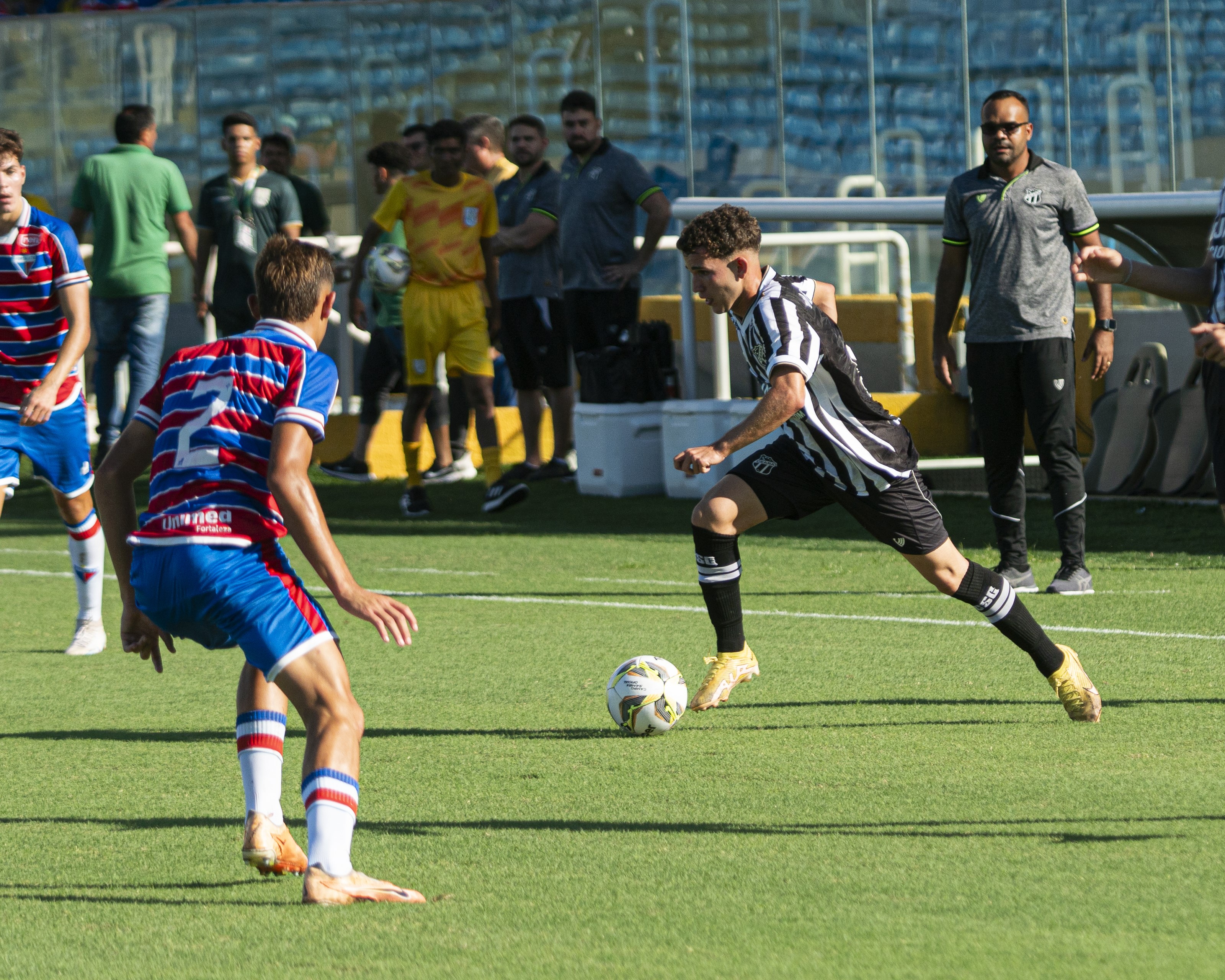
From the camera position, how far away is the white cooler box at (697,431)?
12.2 metres

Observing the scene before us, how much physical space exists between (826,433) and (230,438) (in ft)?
8.03

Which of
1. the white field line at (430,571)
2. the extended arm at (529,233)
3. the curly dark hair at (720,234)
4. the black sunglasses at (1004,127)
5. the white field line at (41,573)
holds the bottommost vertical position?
the white field line at (430,571)

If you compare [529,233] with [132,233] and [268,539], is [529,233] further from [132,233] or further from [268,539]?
[268,539]

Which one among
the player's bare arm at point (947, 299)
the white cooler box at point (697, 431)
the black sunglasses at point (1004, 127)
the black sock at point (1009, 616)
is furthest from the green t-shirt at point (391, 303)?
the black sock at point (1009, 616)

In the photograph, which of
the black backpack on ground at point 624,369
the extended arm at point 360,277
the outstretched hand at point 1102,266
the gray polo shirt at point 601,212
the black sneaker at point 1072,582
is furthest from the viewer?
the black backpack on ground at point 624,369

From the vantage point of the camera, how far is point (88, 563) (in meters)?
7.68

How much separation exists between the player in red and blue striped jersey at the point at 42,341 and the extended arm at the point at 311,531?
3.52m

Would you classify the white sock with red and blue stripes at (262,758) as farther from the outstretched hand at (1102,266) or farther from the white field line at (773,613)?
the white field line at (773,613)

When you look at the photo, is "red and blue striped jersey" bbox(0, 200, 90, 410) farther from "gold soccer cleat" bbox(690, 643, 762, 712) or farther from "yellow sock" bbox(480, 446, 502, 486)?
"yellow sock" bbox(480, 446, 502, 486)

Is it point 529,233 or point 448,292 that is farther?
point 529,233

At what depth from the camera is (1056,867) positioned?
4.07 meters

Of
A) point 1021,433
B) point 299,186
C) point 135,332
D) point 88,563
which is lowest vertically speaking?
point 88,563

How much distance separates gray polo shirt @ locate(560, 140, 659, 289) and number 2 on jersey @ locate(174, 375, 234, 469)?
27.6ft

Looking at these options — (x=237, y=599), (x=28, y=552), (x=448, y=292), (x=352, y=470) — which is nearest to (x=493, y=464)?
(x=448, y=292)
